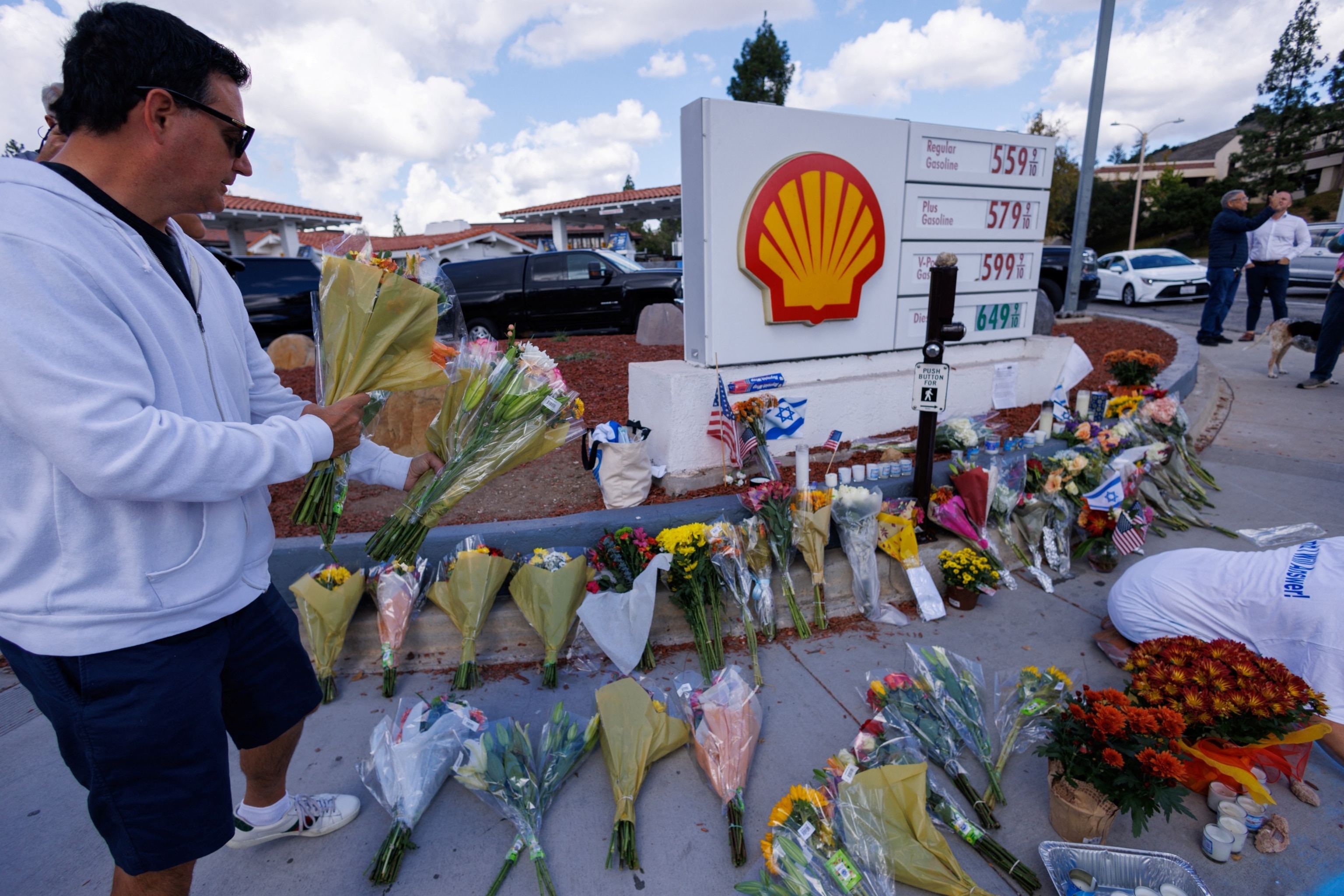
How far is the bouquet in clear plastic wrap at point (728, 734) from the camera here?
2.22 m

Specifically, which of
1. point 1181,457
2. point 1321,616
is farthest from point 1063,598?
point 1181,457

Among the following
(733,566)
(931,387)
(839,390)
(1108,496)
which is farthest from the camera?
(839,390)

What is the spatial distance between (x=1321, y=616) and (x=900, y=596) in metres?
1.72

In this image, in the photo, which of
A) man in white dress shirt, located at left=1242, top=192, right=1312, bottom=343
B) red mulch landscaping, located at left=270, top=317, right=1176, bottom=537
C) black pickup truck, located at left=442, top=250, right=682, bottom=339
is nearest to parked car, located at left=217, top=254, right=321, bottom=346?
black pickup truck, located at left=442, top=250, right=682, bottom=339

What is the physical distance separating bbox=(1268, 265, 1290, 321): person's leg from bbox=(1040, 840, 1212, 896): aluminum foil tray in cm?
953

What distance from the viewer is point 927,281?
17.4ft

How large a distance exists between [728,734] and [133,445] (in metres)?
2.02

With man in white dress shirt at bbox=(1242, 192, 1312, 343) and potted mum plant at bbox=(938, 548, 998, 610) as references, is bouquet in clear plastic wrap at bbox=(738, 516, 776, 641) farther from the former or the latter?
man in white dress shirt at bbox=(1242, 192, 1312, 343)

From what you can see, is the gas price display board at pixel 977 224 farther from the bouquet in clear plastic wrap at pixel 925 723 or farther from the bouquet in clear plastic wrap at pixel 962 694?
the bouquet in clear plastic wrap at pixel 925 723

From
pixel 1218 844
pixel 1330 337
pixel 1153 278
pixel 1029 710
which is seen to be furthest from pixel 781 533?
pixel 1153 278

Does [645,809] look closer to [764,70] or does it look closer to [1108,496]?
[1108,496]

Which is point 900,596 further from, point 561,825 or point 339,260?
point 339,260

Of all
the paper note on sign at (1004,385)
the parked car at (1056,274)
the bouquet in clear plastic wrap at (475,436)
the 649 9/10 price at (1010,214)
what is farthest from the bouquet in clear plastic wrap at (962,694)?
the parked car at (1056,274)

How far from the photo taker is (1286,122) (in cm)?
3475
